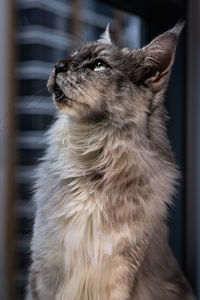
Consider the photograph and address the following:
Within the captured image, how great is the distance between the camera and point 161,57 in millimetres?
1100

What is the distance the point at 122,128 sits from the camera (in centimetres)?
114

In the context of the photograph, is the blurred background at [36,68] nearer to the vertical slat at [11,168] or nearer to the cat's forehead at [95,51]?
the vertical slat at [11,168]

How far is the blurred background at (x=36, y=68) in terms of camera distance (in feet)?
3.97

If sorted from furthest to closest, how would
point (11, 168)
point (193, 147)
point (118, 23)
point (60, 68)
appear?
1. point (193, 147)
2. point (118, 23)
3. point (11, 168)
4. point (60, 68)

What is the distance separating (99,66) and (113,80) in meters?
0.06

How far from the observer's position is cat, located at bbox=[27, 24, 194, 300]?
1.09 meters

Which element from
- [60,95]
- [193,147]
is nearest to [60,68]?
[60,95]

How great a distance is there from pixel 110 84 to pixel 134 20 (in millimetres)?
406

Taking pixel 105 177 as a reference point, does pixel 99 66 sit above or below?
above

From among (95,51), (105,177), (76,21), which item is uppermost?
(76,21)

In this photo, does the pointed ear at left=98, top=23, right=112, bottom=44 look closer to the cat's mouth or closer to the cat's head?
the cat's head

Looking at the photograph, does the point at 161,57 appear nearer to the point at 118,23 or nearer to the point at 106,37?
the point at 106,37

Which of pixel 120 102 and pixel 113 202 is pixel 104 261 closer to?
pixel 113 202

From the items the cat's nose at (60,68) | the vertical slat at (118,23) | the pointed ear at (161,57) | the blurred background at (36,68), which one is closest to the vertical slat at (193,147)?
the blurred background at (36,68)
